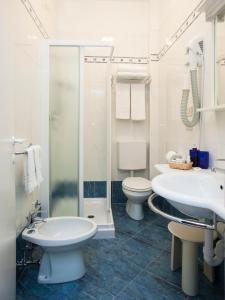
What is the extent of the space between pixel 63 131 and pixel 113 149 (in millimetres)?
1131

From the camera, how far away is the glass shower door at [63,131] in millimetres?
2168

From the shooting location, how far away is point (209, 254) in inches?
42.8

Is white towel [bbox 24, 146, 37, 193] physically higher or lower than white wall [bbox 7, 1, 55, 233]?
lower

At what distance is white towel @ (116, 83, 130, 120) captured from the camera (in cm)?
299

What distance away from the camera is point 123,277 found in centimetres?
165

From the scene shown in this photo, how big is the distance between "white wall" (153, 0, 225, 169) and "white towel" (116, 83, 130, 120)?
0.44m

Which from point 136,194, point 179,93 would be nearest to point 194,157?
point 179,93

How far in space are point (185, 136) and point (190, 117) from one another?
25 centimetres

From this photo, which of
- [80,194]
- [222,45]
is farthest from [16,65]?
[222,45]

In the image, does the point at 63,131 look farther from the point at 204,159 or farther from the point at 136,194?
the point at 204,159

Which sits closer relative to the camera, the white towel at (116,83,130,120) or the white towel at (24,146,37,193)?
the white towel at (24,146,37,193)

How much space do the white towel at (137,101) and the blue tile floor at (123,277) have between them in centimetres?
155

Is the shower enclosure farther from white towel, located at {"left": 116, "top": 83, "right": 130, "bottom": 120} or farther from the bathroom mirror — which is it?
the bathroom mirror

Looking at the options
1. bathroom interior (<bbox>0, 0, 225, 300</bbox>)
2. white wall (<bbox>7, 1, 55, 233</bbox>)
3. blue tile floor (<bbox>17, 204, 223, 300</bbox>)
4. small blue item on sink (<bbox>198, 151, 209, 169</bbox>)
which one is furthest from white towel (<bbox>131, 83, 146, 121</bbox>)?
blue tile floor (<bbox>17, 204, 223, 300</bbox>)
